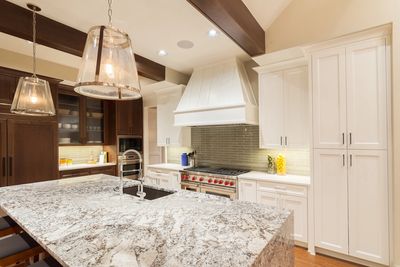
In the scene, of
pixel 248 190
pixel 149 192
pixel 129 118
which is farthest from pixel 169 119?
pixel 149 192

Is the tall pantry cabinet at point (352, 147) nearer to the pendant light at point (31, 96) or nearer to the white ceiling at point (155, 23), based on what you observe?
the white ceiling at point (155, 23)

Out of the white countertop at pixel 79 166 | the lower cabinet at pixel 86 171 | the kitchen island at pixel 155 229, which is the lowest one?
the lower cabinet at pixel 86 171

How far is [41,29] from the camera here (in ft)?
7.48

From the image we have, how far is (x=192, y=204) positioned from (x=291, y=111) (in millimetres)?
2003

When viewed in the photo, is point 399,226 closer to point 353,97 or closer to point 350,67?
point 353,97

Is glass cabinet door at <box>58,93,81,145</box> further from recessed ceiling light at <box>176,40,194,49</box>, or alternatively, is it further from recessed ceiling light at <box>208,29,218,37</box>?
recessed ceiling light at <box>208,29,218,37</box>

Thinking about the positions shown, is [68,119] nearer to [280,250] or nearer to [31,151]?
[31,151]

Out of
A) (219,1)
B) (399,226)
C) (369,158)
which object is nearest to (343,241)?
(399,226)

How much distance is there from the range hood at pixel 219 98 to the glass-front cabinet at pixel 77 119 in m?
2.25

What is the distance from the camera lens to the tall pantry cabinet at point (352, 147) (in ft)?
7.06

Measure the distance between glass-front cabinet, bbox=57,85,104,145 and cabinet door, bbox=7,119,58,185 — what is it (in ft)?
1.98

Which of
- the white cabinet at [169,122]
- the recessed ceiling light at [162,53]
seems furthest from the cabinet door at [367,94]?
the white cabinet at [169,122]

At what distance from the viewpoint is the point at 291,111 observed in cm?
291

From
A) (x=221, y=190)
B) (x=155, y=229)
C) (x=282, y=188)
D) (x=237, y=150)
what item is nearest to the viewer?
(x=155, y=229)
